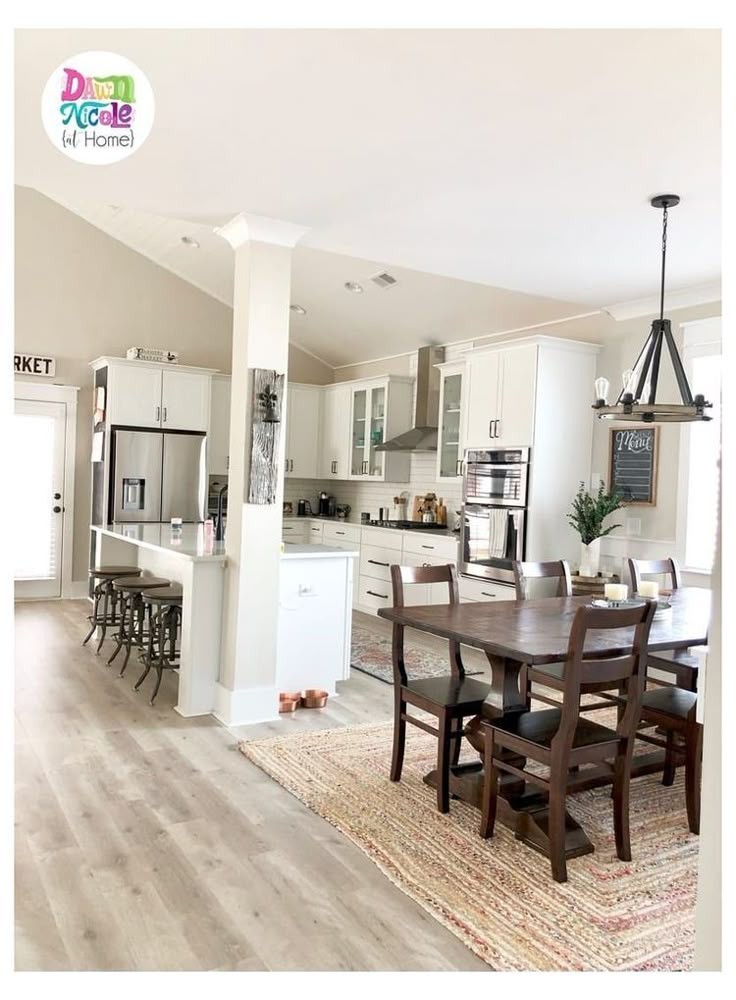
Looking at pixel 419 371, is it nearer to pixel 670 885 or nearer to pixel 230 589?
pixel 230 589

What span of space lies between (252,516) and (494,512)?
238 cm

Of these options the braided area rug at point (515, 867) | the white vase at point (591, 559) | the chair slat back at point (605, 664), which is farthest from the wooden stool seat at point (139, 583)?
the chair slat back at point (605, 664)

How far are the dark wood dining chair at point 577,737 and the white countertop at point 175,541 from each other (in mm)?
1984

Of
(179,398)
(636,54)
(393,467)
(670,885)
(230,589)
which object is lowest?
(670,885)

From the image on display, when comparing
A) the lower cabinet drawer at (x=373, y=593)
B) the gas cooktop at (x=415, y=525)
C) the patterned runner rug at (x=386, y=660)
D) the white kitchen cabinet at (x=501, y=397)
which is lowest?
the patterned runner rug at (x=386, y=660)

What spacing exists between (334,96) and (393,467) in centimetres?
521

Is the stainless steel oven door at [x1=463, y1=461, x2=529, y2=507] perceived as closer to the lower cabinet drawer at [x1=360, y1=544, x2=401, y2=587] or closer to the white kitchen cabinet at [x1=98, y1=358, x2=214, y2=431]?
the lower cabinet drawer at [x1=360, y1=544, x2=401, y2=587]

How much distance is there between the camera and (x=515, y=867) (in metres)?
2.67

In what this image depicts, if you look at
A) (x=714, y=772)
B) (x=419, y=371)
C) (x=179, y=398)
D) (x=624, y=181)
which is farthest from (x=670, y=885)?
(x=179, y=398)

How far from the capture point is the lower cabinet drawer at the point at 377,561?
7133mm

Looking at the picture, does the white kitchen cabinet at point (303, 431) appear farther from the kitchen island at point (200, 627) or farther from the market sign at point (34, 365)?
the kitchen island at point (200, 627)

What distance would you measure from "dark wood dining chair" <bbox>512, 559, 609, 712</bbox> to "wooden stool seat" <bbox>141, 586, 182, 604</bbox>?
2.00 meters

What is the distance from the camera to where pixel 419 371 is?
7430 millimetres

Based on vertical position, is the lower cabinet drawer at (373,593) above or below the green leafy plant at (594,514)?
below
